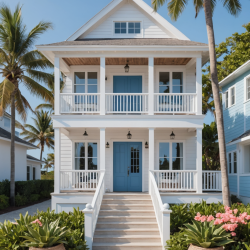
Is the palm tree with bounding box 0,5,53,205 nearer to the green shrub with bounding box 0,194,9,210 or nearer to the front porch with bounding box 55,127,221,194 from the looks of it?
the green shrub with bounding box 0,194,9,210

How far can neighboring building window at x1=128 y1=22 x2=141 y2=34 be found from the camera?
14477 mm

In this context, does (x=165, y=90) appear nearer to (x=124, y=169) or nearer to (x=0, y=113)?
(x=124, y=169)

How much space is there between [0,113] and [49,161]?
25.8m

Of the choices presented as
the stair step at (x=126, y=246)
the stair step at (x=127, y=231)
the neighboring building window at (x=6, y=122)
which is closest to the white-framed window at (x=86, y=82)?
the stair step at (x=127, y=231)

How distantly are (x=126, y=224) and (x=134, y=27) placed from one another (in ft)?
29.7

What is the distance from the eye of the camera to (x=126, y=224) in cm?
955

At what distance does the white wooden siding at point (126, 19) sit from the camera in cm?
1437

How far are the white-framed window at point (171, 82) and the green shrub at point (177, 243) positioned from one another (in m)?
7.53

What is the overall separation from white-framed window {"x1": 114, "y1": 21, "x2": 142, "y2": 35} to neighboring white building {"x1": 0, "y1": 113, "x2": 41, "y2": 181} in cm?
855

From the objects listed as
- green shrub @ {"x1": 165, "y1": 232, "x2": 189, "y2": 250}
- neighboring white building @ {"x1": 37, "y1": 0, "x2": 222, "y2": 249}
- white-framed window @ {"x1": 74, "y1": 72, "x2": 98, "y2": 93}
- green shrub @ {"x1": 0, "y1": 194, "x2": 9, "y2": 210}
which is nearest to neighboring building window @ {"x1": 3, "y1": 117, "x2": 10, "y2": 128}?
green shrub @ {"x1": 0, "y1": 194, "x2": 9, "y2": 210}

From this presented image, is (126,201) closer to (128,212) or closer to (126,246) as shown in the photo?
(128,212)

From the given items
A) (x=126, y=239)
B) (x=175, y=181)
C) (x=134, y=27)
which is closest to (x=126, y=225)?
(x=126, y=239)

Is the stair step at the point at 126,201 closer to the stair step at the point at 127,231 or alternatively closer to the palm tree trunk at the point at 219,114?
the stair step at the point at 127,231

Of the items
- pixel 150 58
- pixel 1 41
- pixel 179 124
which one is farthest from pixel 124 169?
pixel 1 41
